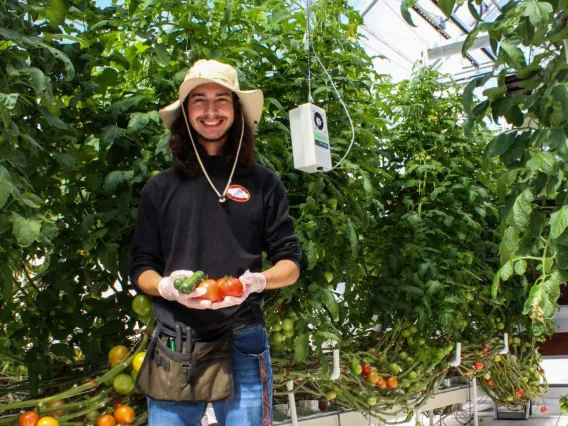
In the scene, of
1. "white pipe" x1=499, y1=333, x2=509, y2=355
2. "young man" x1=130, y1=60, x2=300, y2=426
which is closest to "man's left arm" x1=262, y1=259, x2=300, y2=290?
"young man" x1=130, y1=60, x2=300, y2=426

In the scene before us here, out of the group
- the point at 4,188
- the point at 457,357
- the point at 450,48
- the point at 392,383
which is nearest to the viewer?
the point at 4,188

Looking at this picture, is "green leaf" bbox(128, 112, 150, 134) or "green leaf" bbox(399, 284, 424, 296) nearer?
"green leaf" bbox(128, 112, 150, 134)

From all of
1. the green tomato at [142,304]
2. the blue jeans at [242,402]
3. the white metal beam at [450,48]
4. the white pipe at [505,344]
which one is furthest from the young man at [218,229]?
the white metal beam at [450,48]

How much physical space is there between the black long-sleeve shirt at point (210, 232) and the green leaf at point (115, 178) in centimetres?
27

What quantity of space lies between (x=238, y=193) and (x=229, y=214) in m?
0.05

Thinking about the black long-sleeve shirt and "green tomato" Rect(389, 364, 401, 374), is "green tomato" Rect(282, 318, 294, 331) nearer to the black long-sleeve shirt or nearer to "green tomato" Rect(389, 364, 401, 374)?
the black long-sleeve shirt

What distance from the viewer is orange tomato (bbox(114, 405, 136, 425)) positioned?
1434 mm

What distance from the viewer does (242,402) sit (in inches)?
46.3

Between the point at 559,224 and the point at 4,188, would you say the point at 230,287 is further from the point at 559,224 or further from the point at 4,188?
the point at 559,224

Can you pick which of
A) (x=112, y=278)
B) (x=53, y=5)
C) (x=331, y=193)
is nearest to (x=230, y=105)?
(x=53, y=5)

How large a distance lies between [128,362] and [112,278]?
300 millimetres

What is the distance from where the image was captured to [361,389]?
7.40 ft

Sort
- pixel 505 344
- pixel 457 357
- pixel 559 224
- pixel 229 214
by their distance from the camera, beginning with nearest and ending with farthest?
1. pixel 229 214
2. pixel 559 224
3. pixel 457 357
4. pixel 505 344

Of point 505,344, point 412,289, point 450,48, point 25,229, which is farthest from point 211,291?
point 450,48
